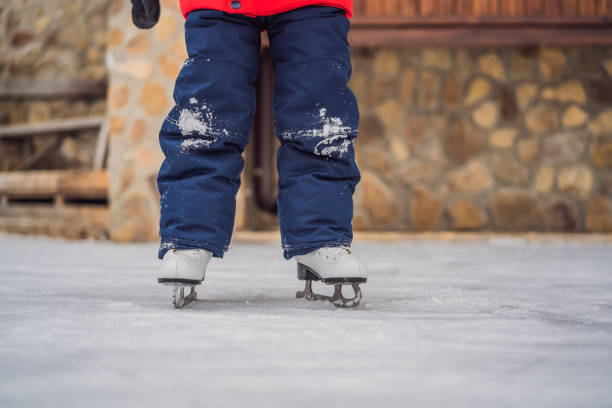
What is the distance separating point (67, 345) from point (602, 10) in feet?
12.8

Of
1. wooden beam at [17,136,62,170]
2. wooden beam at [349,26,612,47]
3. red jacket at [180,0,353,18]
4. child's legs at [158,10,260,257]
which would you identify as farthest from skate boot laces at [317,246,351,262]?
wooden beam at [17,136,62,170]

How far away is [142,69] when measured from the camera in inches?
136

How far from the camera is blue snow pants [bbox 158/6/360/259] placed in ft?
4.18

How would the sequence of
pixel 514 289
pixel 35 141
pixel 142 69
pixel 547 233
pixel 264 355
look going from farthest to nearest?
pixel 35 141, pixel 547 233, pixel 142 69, pixel 514 289, pixel 264 355

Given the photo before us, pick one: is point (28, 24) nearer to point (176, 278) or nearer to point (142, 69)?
point (142, 69)

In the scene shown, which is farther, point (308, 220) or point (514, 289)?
point (514, 289)

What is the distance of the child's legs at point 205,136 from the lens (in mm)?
1261

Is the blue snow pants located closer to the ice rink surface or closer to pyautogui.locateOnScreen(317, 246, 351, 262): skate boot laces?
pyautogui.locateOnScreen(317, 246, 351, 262): skate boot laces

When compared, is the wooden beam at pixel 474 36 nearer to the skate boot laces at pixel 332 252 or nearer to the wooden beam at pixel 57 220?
the wooden beam at pixel 57 220

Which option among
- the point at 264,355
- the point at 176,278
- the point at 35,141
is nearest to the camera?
the point at 264,355

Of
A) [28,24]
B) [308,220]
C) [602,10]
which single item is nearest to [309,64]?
[308,220]

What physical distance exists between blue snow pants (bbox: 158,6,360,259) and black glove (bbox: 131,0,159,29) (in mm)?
139

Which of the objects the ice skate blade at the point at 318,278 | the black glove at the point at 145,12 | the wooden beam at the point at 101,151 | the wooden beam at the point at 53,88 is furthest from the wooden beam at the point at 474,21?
the ice skate blade at the point at 318,278

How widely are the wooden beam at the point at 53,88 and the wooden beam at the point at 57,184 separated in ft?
3.46
